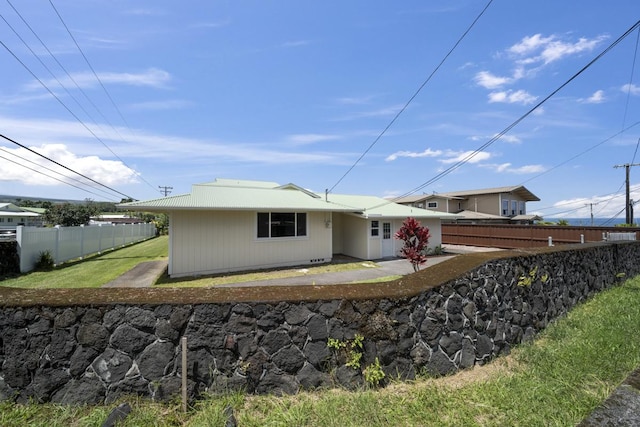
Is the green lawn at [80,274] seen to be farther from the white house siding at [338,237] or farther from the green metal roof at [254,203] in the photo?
the white house siding at [338,237]

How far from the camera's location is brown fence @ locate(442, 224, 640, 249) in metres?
15.0

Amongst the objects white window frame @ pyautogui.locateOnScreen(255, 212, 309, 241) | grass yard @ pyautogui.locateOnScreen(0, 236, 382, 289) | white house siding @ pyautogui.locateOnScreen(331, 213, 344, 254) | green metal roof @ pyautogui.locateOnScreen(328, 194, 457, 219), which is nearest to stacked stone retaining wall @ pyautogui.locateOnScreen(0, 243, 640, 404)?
grass yard @ pyautogui.locateOnScreen(0, 236, 382, 289)

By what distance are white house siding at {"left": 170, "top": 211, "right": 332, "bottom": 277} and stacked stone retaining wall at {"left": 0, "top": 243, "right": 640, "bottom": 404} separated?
7899mm

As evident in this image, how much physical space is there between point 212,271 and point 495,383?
9.74m

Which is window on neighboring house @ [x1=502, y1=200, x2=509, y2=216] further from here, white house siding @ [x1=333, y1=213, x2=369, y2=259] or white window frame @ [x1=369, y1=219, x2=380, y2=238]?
white house siding @ [x1=333, y1=213, x2=369, y2=259]

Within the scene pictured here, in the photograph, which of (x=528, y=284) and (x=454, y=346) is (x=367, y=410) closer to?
(x=454, y=346)

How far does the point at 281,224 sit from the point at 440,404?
10002 mm

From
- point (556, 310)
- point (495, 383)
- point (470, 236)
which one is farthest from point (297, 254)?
point (470, 236)

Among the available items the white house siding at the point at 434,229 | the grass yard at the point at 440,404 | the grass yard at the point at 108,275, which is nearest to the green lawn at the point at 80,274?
the grass yard at the point at 108,275

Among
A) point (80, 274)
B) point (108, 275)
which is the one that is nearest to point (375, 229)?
point (108, 275)

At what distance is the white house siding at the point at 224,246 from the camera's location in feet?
34.2

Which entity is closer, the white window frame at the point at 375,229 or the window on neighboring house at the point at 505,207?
the white window frame at the point at 375,229

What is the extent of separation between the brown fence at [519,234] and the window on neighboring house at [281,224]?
13319mm

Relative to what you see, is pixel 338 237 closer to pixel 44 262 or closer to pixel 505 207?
pixel 44 262
